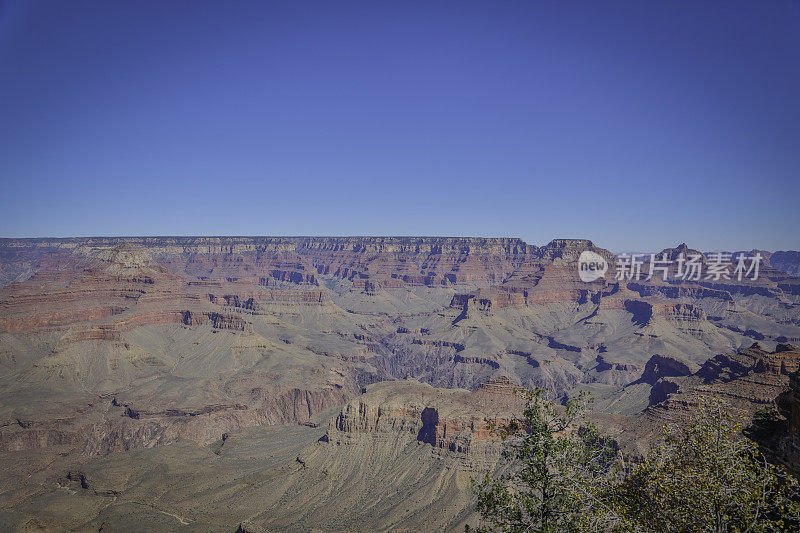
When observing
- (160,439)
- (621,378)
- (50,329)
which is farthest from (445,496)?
(50,329)

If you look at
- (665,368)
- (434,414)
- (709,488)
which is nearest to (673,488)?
(709,488)

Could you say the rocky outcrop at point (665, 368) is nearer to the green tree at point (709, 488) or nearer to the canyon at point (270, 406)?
the canyon at point (270, 406)

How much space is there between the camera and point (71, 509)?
6012 cm

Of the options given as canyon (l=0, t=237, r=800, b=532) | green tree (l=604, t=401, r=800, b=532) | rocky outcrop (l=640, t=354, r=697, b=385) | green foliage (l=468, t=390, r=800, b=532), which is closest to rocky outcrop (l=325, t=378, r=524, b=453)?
canyon (l=0, t=237, r=800, b=532)

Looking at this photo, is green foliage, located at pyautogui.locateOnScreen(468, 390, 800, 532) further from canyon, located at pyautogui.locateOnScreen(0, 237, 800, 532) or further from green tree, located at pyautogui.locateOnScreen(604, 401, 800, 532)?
canyon, located at pyautogui.locateOnScreen(0, 237, 800, 532)

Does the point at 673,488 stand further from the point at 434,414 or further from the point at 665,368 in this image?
the point at 665,368

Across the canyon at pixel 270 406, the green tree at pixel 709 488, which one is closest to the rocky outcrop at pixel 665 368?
the canyon at pixel 270 406

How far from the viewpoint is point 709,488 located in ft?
49.9

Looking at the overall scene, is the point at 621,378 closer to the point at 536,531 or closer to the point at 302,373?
the point at 302,373

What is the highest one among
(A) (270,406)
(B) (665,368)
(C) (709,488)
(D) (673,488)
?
(C) (709,488)

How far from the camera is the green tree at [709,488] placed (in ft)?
48.9

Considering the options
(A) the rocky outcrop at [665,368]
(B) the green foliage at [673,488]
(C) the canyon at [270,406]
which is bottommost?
(C) the canyon at [270,406]

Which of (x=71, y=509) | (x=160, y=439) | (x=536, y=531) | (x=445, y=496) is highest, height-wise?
(x=536, y=531)

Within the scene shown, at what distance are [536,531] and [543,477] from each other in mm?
2121
